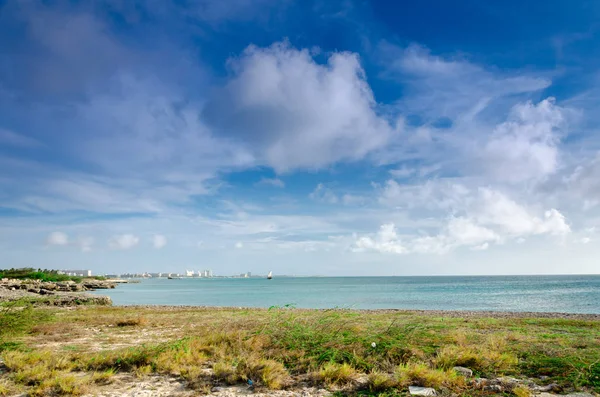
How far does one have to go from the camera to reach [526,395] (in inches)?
246

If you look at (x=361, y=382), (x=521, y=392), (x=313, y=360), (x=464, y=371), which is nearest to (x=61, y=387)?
(x=313, y=360)

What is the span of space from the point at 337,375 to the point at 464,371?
2.47m

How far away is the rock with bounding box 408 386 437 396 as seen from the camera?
20.8ft

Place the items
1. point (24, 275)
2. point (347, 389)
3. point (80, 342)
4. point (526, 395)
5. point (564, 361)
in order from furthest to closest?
1. point (24, 275)
2. point (80, 342)
3. point (564, 361)
4. point (347, 389)
5. point (526, 395)

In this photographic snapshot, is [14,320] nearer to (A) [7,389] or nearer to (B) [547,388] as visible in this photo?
(A) [7,389]

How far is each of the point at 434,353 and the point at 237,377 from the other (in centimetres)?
440

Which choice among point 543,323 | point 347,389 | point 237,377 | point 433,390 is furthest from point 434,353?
point 543,323

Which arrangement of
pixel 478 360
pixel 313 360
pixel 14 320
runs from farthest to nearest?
1. pixel 14 320
2. pixel 313 360
3. pixel 478 360

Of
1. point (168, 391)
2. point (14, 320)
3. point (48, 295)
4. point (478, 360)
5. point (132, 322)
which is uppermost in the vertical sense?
point (14, 320)

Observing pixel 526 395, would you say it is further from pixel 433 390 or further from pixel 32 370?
pixel 32 370

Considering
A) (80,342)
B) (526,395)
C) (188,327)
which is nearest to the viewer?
(526,395)

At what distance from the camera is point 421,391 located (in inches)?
253

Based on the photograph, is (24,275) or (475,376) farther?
(24,275)

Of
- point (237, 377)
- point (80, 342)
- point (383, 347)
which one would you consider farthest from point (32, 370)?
point (383, 347)
